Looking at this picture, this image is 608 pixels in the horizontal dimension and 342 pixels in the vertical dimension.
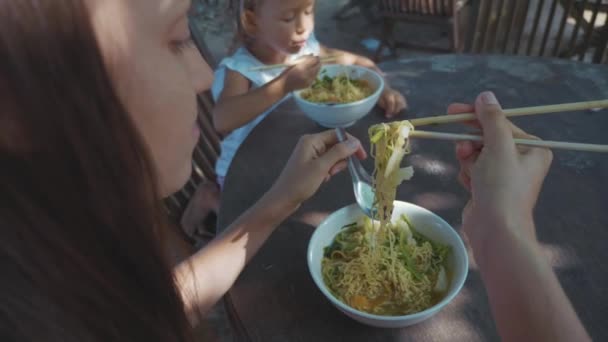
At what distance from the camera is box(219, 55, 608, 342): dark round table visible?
0.89 metres

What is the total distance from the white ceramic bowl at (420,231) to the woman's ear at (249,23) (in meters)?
1.04

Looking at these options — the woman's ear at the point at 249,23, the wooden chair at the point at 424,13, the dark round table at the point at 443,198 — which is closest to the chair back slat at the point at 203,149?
the woman's ear at the point at 249,23

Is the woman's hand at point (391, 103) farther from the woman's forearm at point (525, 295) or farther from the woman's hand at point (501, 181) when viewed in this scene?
the woman's forearm at point (525, 295)

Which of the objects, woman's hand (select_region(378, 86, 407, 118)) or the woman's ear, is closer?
woman's hand (select_region(378, 86, 407, 118))

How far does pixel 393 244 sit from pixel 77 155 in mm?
701

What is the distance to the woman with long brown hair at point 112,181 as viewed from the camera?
50 cm

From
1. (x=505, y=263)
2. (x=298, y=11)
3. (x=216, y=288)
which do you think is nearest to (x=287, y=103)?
(x=298, y=11)

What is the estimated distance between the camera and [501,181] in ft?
2.77

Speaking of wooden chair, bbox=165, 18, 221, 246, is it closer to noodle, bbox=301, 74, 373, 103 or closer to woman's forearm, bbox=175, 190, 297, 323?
noodle, bbox=301, 74, 373, 103

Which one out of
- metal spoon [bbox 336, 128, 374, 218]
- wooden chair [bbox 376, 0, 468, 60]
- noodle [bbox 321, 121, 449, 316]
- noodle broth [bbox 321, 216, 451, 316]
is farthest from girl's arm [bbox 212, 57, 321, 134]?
wooden chair [bbox 376, 0, 468, 60]

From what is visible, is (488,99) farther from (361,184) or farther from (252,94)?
(252,94)

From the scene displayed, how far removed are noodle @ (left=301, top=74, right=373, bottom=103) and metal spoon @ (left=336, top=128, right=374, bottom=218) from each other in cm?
40

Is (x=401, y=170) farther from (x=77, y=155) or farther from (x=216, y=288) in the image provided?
(x=77, y=155)

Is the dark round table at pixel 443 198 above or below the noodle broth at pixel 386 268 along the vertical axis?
below
